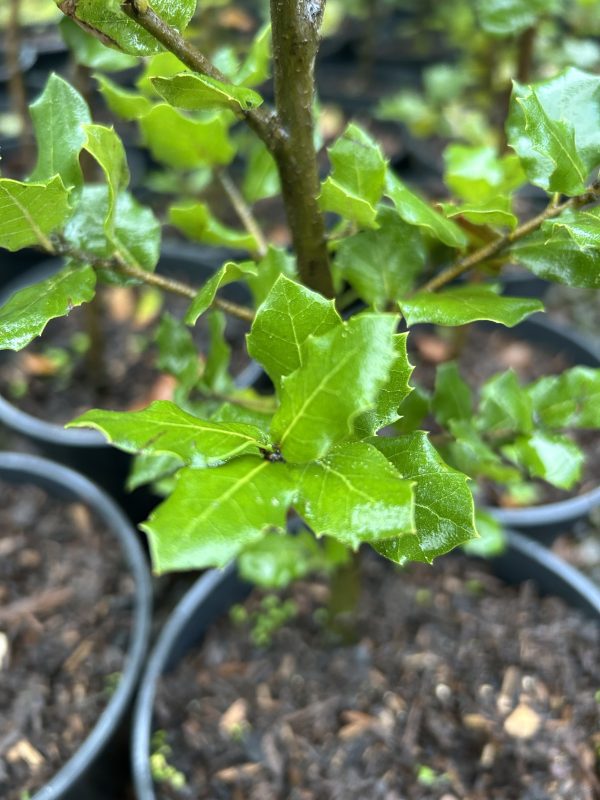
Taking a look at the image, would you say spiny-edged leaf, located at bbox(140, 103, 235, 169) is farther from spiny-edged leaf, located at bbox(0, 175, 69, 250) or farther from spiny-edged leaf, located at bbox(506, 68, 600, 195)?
spiny-edged leaf, located at bbox(506, 68, 600, 195)

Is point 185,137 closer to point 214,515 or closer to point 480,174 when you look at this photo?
point 480,174

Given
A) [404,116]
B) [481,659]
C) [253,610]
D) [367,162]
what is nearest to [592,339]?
[404,116]

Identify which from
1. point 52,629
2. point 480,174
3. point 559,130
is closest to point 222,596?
point 52,629

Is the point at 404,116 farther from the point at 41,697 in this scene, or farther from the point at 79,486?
the point at 41,697

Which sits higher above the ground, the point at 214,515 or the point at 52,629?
the point at 214,515

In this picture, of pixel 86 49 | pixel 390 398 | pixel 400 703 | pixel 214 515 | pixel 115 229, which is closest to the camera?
pixel 214 515

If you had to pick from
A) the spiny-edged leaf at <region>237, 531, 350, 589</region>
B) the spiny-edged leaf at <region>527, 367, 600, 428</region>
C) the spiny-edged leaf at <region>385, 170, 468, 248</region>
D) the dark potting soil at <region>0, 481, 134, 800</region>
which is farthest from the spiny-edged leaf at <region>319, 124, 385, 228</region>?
the dark potting soil at <region>0, 481, 134, 800</region>
